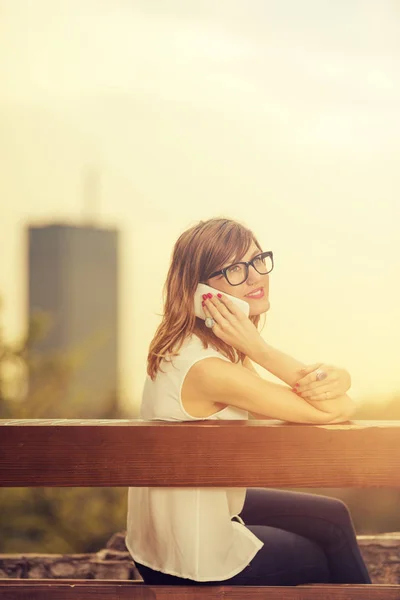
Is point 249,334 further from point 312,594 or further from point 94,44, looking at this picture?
point 94,44

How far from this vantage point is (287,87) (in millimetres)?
22656

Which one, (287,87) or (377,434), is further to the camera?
(287,87)

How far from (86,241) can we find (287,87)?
38.4 ft

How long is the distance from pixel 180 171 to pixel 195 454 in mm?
24602

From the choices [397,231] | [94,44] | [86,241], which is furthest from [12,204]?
[86,241]

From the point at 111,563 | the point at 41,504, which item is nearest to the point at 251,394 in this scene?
the point at 111,563

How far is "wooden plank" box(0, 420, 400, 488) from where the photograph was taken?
160 cm

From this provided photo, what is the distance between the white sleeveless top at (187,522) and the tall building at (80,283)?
12.6 m

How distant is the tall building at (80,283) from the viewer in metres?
16.1

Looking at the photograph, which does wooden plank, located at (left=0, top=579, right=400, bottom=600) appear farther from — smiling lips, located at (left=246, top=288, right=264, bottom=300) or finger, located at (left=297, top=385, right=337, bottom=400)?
smiling lips, located at (left=246, top=288, right=264, bottom=300)

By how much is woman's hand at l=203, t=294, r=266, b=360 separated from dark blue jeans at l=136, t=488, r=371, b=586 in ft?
1.37

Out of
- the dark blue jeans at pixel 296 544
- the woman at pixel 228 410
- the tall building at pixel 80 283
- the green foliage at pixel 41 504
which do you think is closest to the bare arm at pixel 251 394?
the woman at pixel 228 410

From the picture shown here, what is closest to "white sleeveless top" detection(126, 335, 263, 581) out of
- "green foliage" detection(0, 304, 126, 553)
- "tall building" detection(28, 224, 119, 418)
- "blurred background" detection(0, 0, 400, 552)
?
"blurred background" detection(0, 0, 400, 552)

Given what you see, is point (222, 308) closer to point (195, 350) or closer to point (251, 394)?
point (195, 350)
